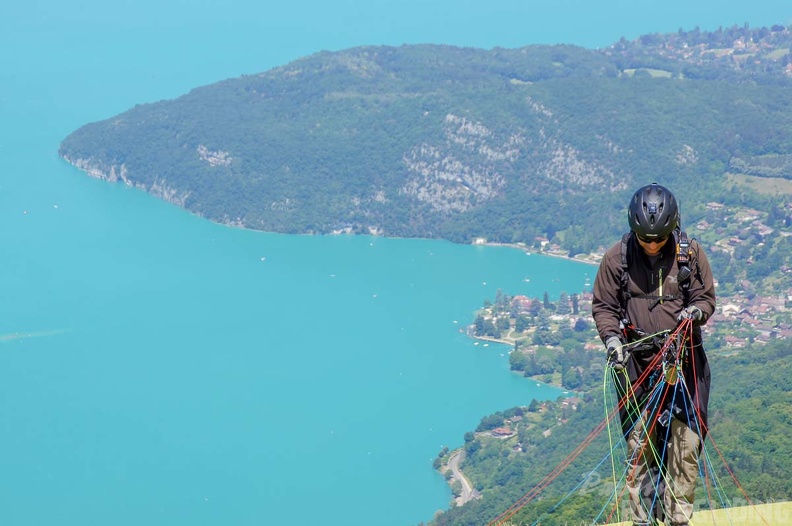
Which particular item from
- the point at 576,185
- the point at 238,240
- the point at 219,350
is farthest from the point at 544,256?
the point at 219,350

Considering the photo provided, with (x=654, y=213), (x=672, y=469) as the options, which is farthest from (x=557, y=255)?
(x=654, y=213)

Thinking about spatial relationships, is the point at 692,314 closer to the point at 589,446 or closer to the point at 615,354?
the point at 615,354

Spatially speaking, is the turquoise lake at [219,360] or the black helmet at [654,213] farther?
the turquoise lake at [219,360]

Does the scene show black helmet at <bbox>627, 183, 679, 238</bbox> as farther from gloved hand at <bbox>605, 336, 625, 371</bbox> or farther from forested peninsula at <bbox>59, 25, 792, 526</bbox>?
forested peninsula at <bbox>59, 25, 792, 526</bbox>

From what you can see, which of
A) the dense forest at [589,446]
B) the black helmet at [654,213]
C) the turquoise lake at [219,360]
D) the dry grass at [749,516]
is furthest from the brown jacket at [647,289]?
the turquoise lake at [219,360]

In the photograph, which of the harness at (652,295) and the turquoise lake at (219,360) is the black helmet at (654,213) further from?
the turquoise lake at (219,360)
